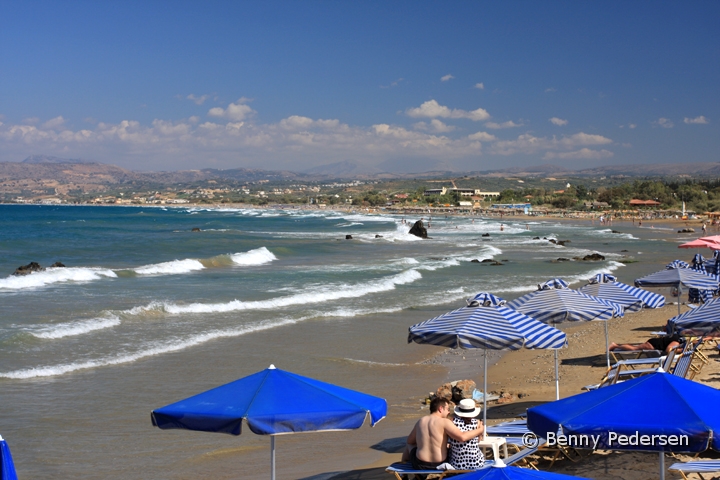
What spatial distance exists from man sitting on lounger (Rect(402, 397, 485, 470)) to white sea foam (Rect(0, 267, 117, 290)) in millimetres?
21956

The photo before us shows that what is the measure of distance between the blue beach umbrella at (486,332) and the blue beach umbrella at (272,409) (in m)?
2.49

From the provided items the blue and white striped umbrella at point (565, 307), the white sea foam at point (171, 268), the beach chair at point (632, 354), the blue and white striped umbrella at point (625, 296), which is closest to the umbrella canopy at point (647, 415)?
the blue and white striped umbrella at point (565, 307)

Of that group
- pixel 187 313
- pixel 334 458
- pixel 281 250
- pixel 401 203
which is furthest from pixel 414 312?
pixel 401 203

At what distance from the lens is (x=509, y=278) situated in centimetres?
2938

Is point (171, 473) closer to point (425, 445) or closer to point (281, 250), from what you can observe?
point (425, 445)

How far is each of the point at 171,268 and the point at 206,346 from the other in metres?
18.3

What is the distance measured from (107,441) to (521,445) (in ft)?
17.5

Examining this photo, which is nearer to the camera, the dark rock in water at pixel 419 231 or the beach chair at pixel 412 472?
the beach chair at pixel 412 472

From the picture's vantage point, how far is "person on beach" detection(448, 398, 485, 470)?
625cm

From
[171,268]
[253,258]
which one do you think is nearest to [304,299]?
[171,268]

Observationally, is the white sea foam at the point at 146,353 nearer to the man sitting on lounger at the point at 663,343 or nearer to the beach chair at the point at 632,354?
the beach chair at the point at 632,354

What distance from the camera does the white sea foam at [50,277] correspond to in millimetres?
25250

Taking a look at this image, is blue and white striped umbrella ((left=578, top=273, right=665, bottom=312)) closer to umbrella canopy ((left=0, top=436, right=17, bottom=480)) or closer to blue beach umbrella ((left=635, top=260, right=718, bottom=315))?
blue beach umbrella ((left=635, top=260, right=718, bottom=315))

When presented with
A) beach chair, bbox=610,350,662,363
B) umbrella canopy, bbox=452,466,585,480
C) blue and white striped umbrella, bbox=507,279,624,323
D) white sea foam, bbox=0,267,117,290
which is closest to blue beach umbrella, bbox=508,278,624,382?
blue and white striped umbrella, bbox=507,279,624,323
